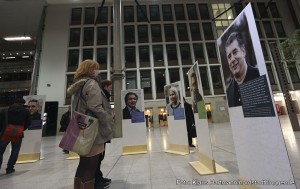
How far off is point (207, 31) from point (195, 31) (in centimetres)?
146

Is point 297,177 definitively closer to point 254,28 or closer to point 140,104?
point 254,28

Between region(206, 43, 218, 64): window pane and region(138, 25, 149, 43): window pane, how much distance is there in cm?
723

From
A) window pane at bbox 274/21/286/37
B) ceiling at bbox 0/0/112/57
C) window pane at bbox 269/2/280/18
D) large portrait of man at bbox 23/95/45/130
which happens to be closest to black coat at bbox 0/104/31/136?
large portrait of man at bbox 23/95/45/130

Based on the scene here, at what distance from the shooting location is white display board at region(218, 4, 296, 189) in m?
1.52

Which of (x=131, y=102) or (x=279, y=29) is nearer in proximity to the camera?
(x=131, y=102)

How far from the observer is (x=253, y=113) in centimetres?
178

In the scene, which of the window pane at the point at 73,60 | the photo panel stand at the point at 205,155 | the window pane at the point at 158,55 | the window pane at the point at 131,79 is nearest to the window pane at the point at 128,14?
the window pane at the point at 158,55

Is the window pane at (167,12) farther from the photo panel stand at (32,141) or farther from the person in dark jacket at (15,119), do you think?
the person in dark jacket at (15,119)

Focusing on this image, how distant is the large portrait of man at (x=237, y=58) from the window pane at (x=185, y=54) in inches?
717

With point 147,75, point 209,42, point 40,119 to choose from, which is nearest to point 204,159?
point 40,119

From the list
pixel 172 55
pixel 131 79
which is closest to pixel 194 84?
pixel 131 79

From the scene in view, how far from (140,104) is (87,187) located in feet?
13.5

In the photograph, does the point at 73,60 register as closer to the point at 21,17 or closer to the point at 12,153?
the point at 21,17

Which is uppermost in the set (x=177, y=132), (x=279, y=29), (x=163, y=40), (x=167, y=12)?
(x=167, y=12)
